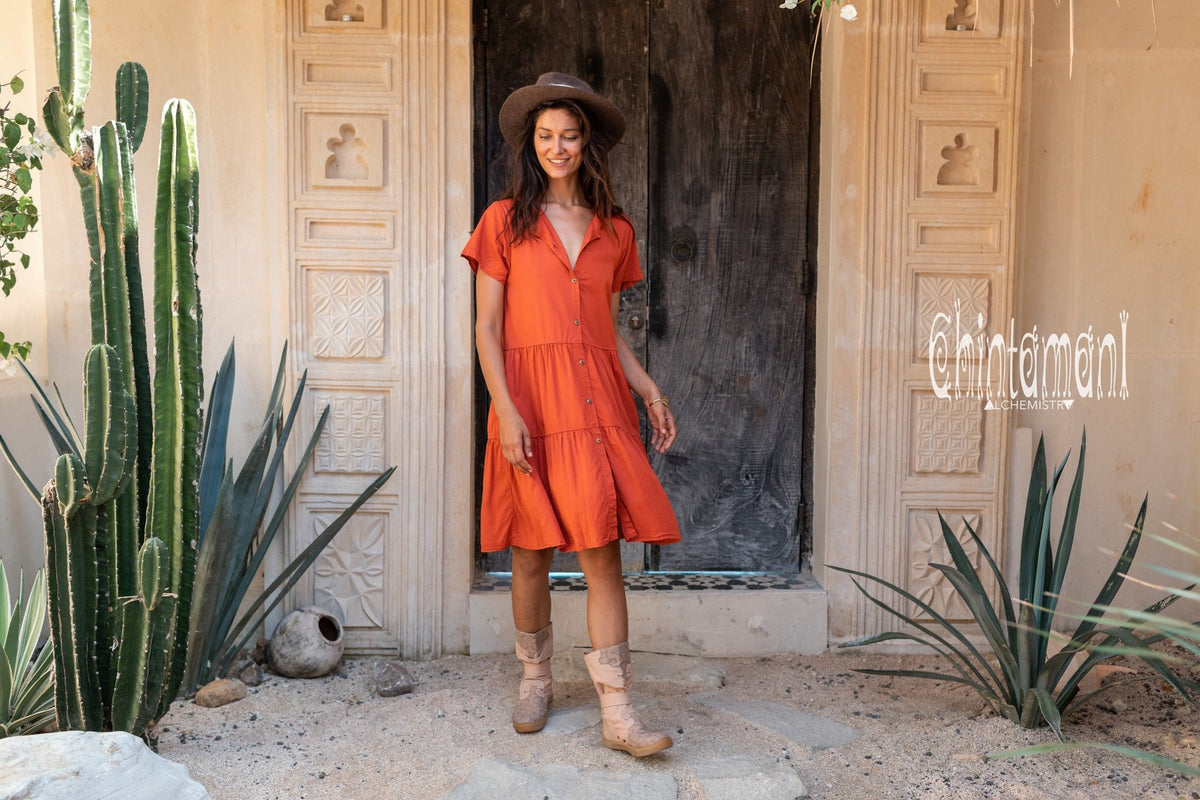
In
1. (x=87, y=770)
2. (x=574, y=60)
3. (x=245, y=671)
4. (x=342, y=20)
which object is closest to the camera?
(x=87, y=770)

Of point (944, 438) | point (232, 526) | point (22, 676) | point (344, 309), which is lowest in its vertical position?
point (22, 676)

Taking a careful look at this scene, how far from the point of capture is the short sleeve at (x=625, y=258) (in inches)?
116

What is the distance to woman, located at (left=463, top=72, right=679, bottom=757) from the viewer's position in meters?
2.71

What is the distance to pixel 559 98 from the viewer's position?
2.73m

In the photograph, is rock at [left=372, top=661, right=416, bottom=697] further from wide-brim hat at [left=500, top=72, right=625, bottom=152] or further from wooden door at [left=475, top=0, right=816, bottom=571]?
wide-brim hat at [left=500, top=72, right=625, bottom=152]

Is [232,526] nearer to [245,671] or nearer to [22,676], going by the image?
[245,671]

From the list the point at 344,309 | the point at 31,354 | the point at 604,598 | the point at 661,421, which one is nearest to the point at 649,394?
the point at 661,421

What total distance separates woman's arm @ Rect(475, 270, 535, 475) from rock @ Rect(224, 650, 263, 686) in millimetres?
1199

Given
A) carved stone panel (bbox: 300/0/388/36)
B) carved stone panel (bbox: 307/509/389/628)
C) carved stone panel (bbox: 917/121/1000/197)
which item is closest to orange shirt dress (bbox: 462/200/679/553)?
carved stone panel (bbox: 307/509/389/628)

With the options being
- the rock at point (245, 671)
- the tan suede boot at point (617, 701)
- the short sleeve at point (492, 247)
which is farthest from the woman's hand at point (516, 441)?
the rock at point (245, 671)

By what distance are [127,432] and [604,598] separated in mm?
1205

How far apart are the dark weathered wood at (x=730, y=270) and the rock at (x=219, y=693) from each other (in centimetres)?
157

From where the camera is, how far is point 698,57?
12.5ft

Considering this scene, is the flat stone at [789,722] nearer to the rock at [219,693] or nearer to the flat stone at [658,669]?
the flat stone at [658,669]
